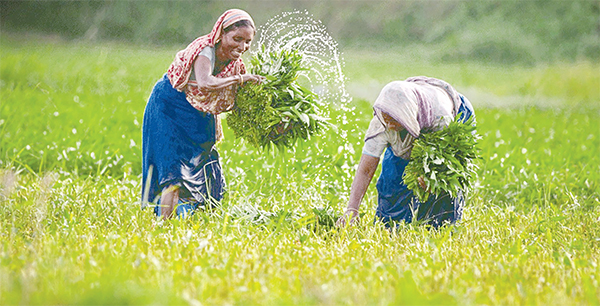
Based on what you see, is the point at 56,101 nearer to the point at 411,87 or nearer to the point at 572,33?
the point at 411,87

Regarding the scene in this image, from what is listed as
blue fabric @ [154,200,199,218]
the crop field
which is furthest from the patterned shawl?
blue fabric @ [154,200,199,218]

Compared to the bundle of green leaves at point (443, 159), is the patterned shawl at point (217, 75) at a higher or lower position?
higher

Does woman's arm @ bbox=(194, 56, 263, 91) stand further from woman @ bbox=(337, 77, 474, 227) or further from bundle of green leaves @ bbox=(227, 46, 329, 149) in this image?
woman @ bbox=(337, 77, 474, 227)

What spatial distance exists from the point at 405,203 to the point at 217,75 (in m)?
1.55

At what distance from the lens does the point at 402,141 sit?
443cm

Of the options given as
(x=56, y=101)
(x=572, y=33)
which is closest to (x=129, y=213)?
(x=56, y=101)

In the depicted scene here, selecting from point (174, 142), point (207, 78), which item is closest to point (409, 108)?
point (207, 78)

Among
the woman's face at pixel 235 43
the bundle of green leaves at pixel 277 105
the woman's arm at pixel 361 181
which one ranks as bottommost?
the woman's arm at pixel 361 181

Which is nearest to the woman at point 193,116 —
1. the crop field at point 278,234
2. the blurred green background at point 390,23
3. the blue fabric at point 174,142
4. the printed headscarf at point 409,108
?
the blue fabric at point 174,142

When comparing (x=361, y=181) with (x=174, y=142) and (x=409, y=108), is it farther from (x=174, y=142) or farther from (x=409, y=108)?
(x=174, y=142)

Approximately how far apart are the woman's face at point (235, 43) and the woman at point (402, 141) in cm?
92

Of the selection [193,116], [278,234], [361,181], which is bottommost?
[278,234]

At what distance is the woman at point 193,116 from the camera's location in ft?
14.2

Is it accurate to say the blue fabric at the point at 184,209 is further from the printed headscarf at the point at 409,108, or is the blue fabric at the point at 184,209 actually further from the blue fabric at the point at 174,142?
the printed headscarf at the point at 409,108
